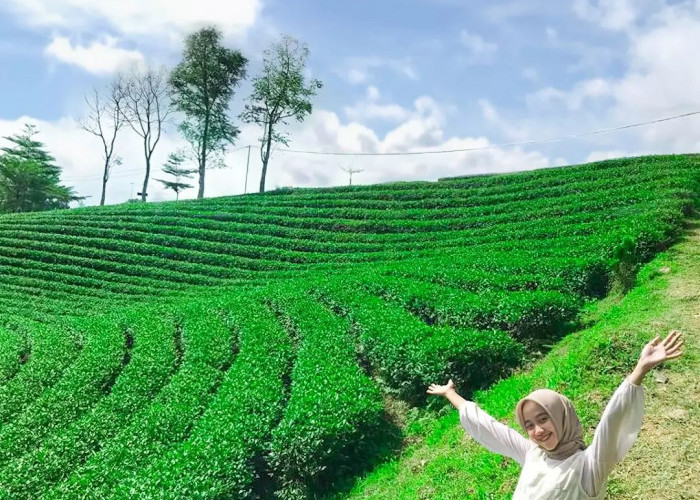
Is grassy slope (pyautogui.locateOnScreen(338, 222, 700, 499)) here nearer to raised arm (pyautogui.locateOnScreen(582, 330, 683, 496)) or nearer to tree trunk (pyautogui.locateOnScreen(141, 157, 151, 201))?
raised arm (pyautogui.locateOnScreen(582, 330, 683, 496))

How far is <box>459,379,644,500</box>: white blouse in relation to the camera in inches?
130

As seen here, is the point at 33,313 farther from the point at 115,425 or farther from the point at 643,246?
the point at 643,246

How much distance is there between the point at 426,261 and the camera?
71.6 feet

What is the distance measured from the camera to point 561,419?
3424mm

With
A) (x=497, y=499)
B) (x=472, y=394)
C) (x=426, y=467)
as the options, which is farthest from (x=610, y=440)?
(x=472, y=394)

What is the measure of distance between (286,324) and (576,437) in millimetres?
12839

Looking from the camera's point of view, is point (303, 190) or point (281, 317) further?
point (303, 190)

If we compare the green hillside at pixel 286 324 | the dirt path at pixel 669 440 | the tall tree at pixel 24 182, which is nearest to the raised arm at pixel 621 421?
the dirt path at pixel 669 440

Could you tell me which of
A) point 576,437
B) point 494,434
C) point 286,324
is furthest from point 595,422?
point 286,324

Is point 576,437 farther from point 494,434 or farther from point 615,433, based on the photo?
point 494,434

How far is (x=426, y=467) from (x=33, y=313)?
69.0 ft

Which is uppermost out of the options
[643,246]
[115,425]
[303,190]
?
[303,190]

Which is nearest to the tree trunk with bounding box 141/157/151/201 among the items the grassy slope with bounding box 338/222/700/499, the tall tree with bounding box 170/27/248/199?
the tall tree with bounding box 170/27/248/199

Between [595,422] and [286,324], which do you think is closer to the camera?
[595,422]
